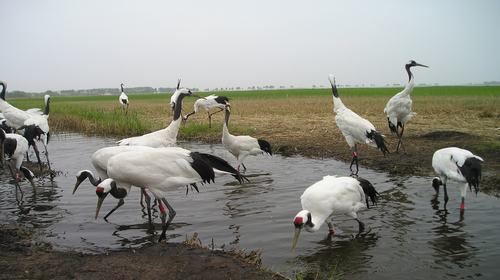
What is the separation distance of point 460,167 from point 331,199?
2327 mm

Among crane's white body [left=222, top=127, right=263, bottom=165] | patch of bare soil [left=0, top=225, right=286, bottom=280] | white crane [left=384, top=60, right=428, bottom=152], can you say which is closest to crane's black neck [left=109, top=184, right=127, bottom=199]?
patch of bare soil [left=0, top=225, right=286, bottom=280]

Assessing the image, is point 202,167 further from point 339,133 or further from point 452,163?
point 339,133

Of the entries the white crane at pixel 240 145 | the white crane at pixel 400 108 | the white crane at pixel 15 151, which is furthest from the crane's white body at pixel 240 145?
the white crane at pixel 15 151

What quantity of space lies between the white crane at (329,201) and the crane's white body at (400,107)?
6216 mm

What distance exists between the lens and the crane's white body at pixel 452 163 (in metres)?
6.94

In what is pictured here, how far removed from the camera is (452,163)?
712 cm

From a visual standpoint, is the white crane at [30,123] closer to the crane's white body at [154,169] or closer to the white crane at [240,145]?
the white crane at [240,145]

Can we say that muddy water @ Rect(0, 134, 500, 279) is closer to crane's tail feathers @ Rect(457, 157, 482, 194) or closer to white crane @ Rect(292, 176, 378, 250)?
white crane @ Rect(292, 176, 378, 250)

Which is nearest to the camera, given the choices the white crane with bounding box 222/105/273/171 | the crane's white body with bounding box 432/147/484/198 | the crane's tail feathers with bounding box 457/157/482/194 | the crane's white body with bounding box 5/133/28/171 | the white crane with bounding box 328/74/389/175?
the crane's tail feathers with bounding box 457/157/482/194

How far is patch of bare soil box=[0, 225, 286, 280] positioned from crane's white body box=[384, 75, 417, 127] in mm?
8576

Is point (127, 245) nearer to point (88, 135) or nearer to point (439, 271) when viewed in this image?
point (439, 271)

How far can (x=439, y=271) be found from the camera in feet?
16.6

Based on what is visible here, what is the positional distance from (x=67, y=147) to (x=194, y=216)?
9530 millimetres

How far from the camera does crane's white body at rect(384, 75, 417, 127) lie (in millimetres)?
12227
